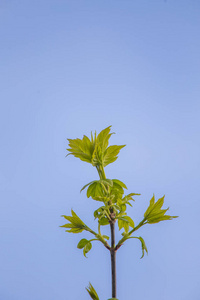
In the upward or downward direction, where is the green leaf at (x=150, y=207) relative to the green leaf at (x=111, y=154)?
downward

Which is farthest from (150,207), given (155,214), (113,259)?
(113,259)

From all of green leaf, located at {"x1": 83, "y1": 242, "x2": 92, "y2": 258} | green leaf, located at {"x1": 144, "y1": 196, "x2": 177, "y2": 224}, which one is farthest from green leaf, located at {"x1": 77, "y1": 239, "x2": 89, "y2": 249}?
green leaf, located at {"x1": 144, "y1": 196, "x2": 177, "y2": 224}

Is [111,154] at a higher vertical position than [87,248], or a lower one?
higher

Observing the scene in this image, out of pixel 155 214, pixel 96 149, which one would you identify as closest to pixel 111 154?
pixel 96 149

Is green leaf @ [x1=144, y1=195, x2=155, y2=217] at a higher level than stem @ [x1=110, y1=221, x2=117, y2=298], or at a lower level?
higher

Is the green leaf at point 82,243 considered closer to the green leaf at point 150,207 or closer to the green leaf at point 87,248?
the green leaf at point 87,248

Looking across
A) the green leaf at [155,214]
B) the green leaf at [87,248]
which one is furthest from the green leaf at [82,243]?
the green leaf at [155,214]

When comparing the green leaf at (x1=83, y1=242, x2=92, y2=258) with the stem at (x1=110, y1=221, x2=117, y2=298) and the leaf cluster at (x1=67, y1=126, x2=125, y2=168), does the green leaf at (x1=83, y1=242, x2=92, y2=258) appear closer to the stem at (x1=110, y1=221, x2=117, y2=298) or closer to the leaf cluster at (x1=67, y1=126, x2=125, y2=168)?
the stem at (x1=110, y1=221, x2=117, y2=298)

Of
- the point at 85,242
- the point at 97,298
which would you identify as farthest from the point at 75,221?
the point at 97,298

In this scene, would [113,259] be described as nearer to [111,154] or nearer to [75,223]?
[75,223]

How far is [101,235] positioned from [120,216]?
0.05m

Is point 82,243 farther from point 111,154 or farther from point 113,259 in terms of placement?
point 111,154

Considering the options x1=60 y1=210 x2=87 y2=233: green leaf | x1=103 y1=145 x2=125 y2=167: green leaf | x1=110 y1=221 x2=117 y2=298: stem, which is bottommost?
x1=110 y1=221 x2=117 y2=298: stem

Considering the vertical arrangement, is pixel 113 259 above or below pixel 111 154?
below
